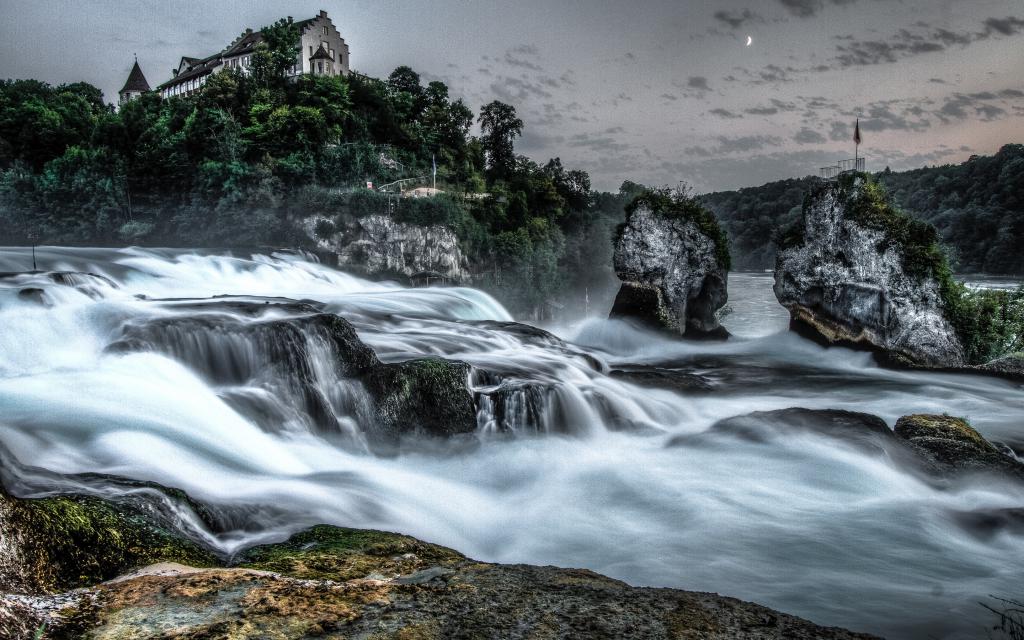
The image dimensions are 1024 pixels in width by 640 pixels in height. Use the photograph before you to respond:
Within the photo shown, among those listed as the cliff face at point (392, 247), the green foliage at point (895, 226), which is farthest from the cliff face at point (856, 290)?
the cliff face at point (392, 247)

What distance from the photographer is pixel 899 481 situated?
917cm

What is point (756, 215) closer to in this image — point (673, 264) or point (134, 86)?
point (673, 264)

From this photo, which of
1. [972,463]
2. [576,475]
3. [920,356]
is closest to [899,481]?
[972,463]

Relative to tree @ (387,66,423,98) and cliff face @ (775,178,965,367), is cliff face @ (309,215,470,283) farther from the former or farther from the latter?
tree @ (387,66,423,98)

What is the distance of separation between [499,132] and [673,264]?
104 ft

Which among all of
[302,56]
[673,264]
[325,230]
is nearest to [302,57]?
[302,56]

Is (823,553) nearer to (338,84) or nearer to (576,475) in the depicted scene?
(576,475)

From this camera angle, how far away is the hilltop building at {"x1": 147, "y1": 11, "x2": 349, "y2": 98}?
64144mm

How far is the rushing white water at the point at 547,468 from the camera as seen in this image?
658cm

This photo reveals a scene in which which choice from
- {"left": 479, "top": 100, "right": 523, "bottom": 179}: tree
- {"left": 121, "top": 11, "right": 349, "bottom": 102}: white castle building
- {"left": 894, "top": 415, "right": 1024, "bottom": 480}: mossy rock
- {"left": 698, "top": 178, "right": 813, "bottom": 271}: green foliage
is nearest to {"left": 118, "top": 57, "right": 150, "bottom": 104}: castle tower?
{"left": 121, "top": 11, "right": 349, "bottom": 102}: white castle building

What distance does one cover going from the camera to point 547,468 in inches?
397

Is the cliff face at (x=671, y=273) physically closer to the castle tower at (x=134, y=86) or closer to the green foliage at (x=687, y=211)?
the green foliage at (x=687, y=211)

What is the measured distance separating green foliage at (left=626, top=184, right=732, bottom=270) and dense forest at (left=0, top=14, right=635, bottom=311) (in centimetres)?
1534

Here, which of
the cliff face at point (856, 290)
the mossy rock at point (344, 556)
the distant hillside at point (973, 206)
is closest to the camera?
the mossy rock at point (344, 556)
